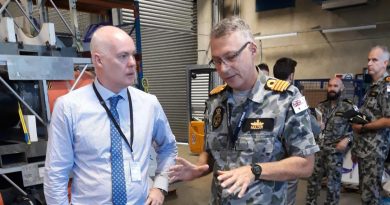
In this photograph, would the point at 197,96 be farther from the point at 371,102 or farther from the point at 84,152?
the point at 84,152

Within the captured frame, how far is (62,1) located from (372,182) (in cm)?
444

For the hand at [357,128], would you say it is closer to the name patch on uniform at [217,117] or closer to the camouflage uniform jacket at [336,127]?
the camouflage uniform jacket at [336,127]

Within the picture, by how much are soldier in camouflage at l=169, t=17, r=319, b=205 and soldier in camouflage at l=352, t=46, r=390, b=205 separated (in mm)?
2546

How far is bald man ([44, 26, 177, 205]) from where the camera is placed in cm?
163

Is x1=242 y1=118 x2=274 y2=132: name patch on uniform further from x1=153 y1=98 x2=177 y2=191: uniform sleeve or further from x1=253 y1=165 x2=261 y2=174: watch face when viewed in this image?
x1=153 y1=98 x2=177 y2=191: uniform sleeve

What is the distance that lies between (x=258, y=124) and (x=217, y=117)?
252 mm

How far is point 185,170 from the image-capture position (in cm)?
150

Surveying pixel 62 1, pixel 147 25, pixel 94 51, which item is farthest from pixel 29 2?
pixel 147 25

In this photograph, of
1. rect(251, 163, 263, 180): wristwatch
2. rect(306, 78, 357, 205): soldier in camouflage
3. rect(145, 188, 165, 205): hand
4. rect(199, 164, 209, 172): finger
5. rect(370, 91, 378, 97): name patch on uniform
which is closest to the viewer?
rect(251, 163, 263, 180): wristwatch

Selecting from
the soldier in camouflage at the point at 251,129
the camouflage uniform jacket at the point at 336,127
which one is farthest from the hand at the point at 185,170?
the camouflage uniform jacket at the point at 336,127

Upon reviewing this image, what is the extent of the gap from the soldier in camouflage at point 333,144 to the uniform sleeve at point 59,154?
3.23 metres

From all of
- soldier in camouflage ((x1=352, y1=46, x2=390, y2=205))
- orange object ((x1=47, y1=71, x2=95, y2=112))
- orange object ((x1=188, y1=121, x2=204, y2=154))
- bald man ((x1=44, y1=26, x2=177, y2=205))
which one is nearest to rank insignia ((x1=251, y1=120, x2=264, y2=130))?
bald man ((x1=44, y1=26, x2=177, y2=205))

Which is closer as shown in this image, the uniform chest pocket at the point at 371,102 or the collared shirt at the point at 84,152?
the collared shirt at the point at 84,152

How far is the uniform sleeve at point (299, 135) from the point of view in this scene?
1313 millimetres
